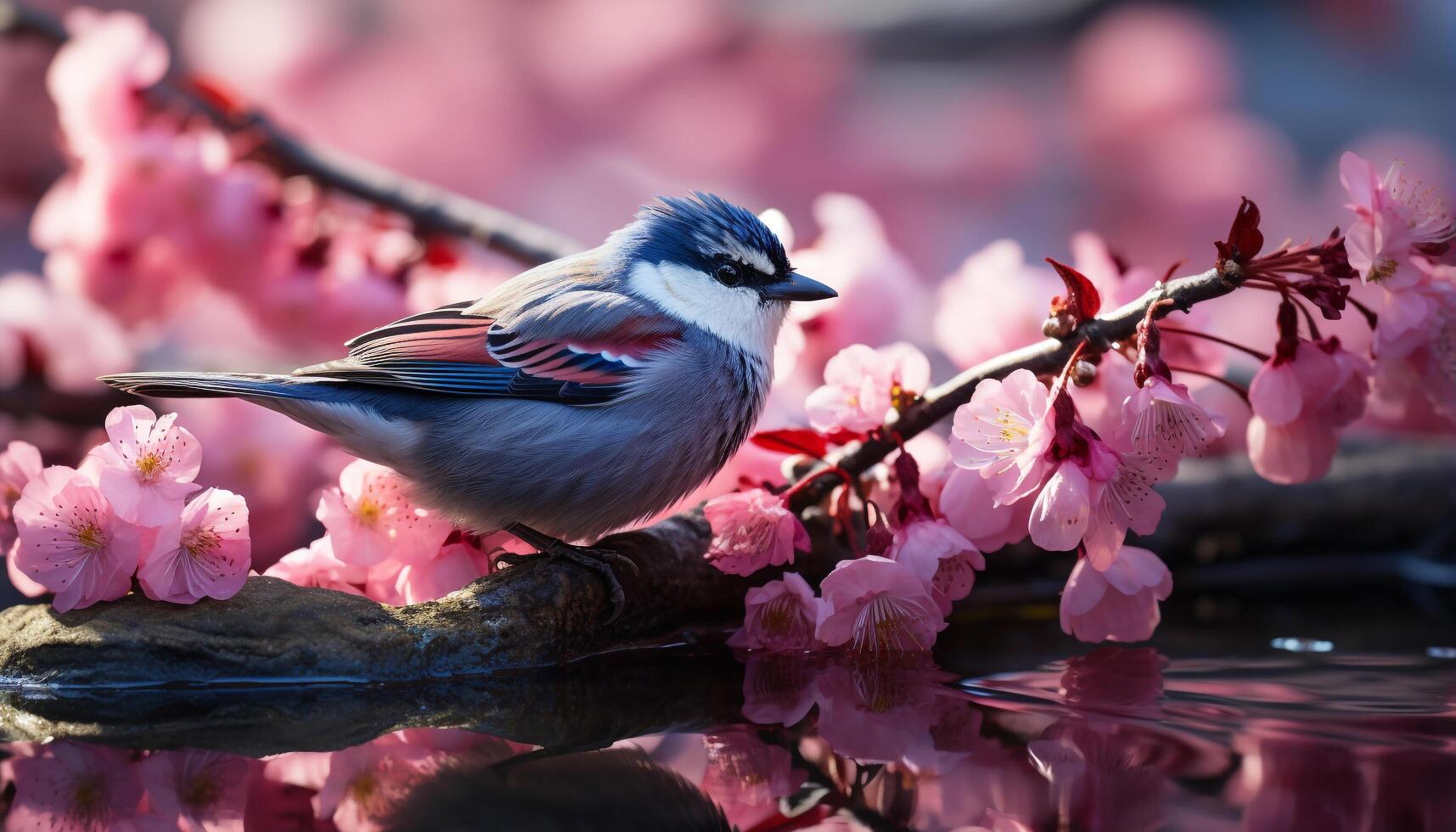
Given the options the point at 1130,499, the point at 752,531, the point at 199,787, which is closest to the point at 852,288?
the point at 752,531

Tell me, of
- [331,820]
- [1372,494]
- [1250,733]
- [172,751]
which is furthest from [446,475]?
[1372,494]

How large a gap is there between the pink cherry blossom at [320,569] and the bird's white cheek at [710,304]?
0.41 metres

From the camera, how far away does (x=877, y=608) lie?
100 cm

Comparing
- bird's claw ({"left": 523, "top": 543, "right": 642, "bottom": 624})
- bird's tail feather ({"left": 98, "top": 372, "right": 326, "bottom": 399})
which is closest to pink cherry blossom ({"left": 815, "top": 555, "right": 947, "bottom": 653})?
bird's claw ({"left": 523, "top": 543, "right": 642, "bottom": 624})

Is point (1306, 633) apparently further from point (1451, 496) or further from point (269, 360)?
point (269, 360)

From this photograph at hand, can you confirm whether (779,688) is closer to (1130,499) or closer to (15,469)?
(1130,499)

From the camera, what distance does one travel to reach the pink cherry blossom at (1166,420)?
868mm

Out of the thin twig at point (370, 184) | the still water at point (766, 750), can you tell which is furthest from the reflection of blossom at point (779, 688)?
the thin twig at point (370, 184)

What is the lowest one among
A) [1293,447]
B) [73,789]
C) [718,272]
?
[73,789]

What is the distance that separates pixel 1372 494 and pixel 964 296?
79 centimetres

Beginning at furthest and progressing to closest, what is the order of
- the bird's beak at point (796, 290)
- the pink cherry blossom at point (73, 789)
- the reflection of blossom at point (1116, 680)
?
the bird's beak at point (796, 290)
the reflection of blossom at point (1116, 680)
the pink cherry blossom at point (73, 789)

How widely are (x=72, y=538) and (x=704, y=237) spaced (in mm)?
680

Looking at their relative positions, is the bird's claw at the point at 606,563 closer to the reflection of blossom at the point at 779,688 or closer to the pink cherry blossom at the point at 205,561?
the reflection of blossom at the point at 779,688

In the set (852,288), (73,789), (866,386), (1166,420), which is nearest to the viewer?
(73,789)
